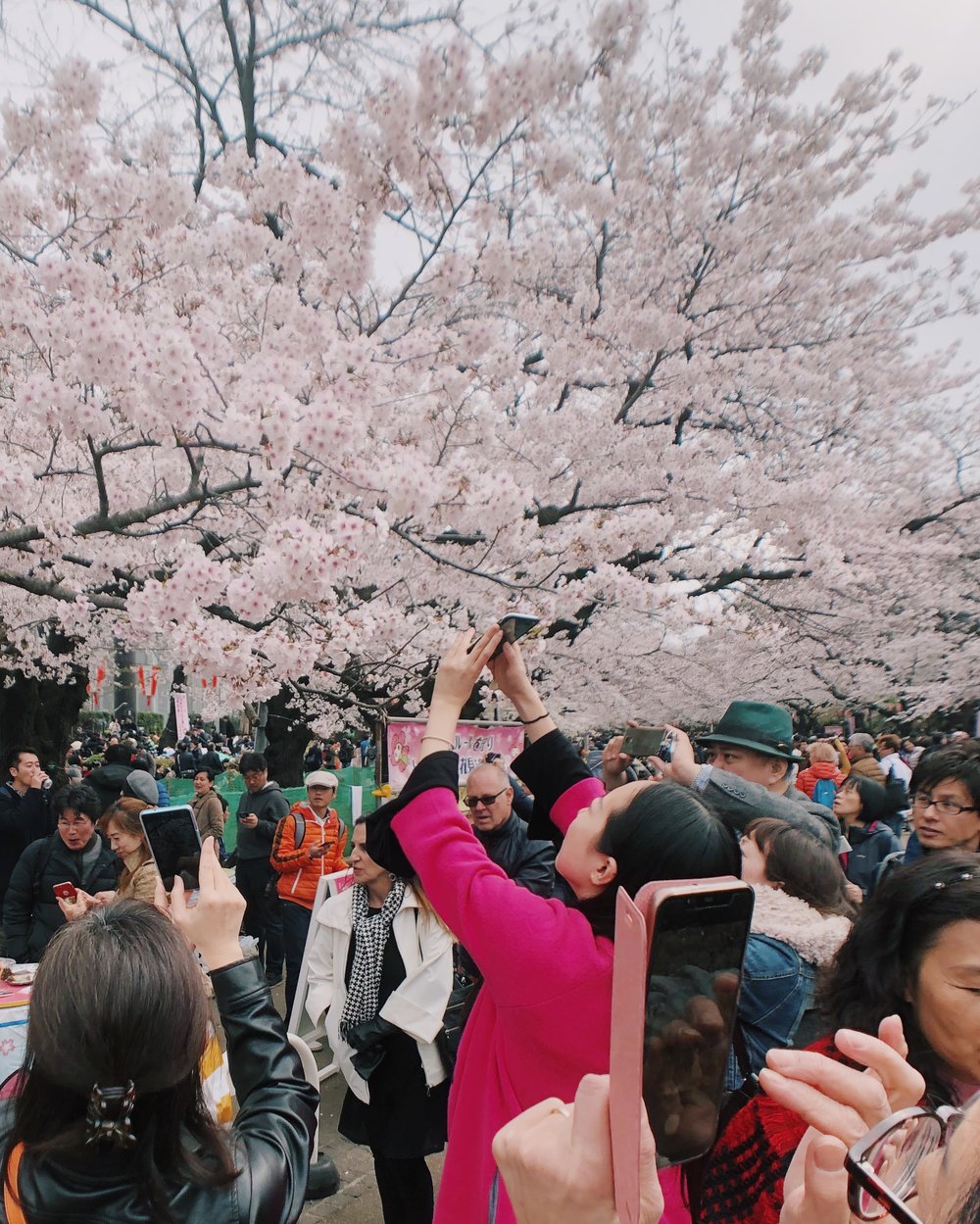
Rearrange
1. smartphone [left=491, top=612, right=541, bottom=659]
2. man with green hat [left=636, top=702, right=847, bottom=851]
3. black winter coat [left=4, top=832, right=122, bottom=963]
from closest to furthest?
smartphone [left=491, top=612, right=541, bottom=659] → man with green hat [left=636, top=702, right=847, bottom=851] → black winter coat [left=4, top=832, right=122, bottom=963]

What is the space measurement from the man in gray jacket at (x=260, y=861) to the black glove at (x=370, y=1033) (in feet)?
10.6

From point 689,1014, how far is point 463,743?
199 inches

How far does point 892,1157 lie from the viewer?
0.63 m

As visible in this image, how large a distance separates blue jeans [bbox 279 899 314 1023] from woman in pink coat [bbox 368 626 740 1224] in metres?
4.00

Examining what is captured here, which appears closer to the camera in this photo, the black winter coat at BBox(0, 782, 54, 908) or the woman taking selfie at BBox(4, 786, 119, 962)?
the woman taking selfie at BBox(4, 786, 119, 962)

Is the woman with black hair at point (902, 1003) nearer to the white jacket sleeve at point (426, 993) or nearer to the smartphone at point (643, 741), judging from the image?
the white jacket sleeve at point (426, 993)

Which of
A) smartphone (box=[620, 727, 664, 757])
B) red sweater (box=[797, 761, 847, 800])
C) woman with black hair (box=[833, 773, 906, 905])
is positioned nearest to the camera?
smartphone (box=[620, 727, 664, 757])

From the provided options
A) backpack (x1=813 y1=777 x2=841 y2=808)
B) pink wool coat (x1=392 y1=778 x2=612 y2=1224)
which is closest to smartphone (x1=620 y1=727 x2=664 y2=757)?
pink wool coat (x1=392 y1=778 x2=612 y2=1224)

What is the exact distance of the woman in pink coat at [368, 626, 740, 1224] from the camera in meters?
1.38

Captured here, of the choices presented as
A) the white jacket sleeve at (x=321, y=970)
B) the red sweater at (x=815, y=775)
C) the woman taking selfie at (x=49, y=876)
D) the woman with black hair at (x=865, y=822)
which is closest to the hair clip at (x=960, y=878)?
the white jacket sleeve at (x=321, y=970)

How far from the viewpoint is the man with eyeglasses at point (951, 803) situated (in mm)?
3193

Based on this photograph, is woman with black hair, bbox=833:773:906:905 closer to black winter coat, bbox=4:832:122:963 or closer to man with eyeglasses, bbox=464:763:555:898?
man with eyeglasses, bbox=464:763:555:898

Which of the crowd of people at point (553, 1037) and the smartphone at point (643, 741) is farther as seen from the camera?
the smartphone at point (643, 741)

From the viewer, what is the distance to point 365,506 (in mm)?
5805
